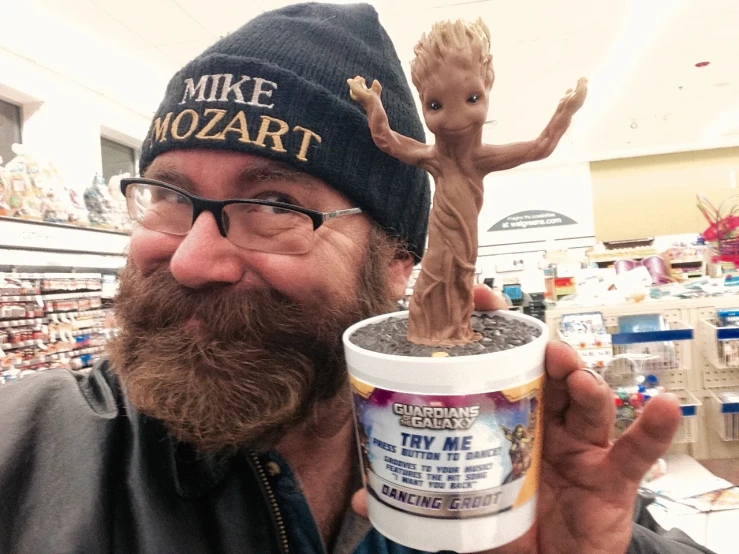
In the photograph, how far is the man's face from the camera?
0.74 m

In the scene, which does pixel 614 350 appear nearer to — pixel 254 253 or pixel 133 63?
pixel 254 253

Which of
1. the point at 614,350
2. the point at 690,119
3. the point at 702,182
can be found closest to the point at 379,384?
the point at 614,350

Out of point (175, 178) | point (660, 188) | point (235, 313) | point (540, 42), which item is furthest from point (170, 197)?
point (660, 188)

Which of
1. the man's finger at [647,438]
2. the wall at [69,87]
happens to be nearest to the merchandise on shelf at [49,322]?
the man's finger at [647,438]

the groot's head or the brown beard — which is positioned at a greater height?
the groot's head

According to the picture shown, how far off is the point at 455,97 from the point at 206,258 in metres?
0.44

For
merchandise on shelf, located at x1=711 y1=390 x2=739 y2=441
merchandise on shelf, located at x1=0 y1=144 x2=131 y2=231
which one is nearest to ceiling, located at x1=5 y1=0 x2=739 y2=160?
merchandise on shelf, located at x1=0 y1=144 x2=131 y2=231

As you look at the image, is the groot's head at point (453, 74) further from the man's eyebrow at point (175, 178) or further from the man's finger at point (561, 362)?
the man's eyebrow at point (175, 178)

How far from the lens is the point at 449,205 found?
1.95 ft

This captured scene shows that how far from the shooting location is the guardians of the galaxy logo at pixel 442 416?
1.59 feet

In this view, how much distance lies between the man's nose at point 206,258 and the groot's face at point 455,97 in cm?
39

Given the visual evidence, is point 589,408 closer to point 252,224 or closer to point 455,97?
point 455,97

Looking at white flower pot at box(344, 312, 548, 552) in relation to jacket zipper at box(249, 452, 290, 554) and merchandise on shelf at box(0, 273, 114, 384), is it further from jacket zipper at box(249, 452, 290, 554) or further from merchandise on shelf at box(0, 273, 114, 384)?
merchandise on shelf at box(0, 273, 114, 384)

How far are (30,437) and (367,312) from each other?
535mm
